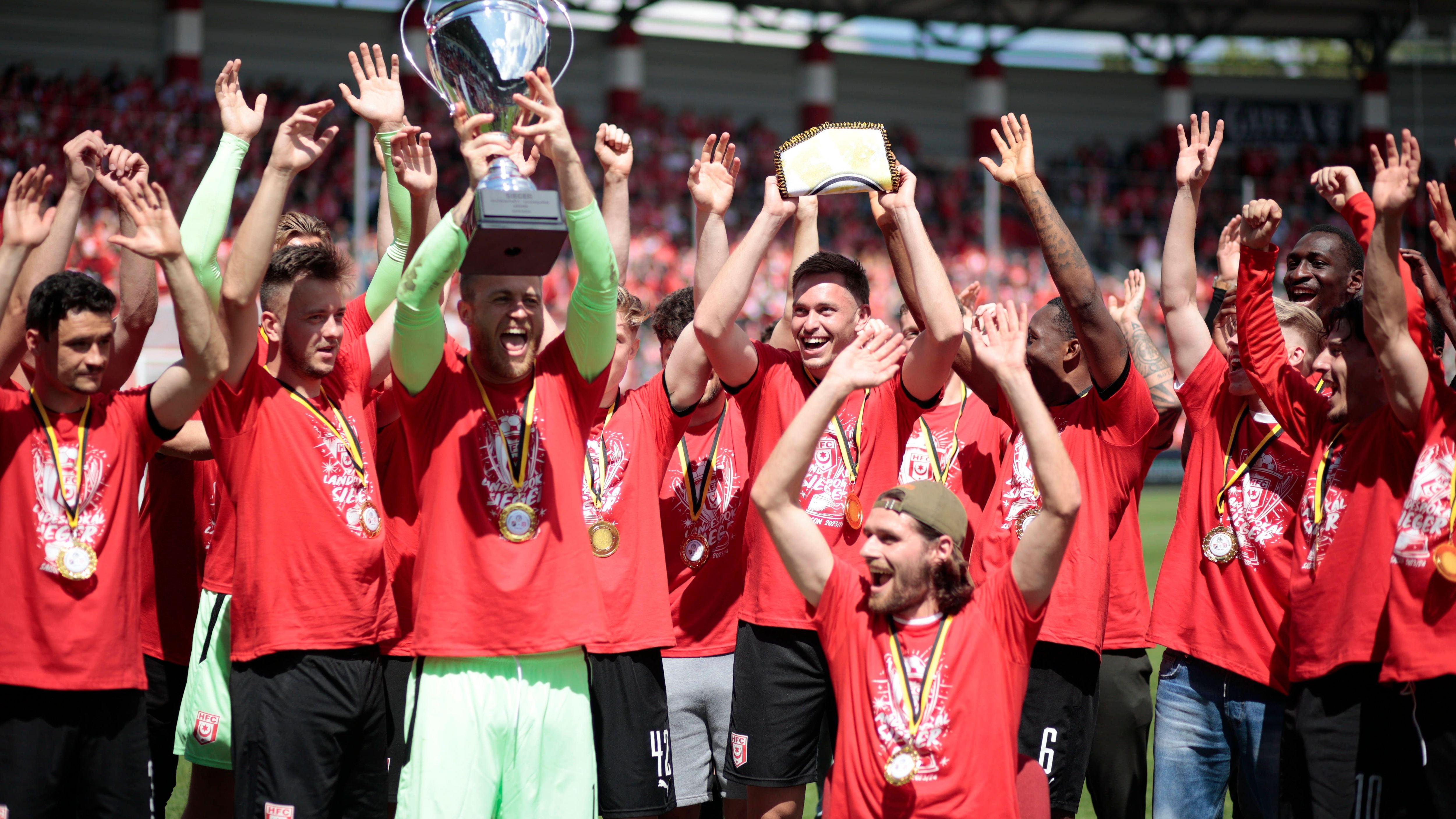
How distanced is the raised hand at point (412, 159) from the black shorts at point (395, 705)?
5.35 ft

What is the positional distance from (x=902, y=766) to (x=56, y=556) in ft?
8.47

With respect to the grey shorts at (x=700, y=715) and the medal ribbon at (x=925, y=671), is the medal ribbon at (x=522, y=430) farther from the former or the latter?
the grey shorts at (x=700, y=715)

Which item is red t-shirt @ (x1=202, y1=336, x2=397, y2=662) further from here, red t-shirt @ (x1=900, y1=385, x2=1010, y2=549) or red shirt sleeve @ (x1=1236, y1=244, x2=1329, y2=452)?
red shirt sleeve @ (x1=1236, y1=244, x2=1329, y2=452)

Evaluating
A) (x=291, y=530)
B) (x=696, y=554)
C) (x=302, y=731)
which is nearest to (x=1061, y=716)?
(x=696, y=554)

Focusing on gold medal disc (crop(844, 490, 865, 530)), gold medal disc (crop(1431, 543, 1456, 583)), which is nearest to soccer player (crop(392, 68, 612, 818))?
gold medal disc (crop(844, 490, 865, 530))

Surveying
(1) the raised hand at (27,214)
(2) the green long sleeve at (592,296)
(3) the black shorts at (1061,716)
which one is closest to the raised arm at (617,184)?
(2) the green long sleeve at (592,296)

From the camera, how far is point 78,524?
399 cm

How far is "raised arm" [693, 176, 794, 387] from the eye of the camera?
4.46 meters

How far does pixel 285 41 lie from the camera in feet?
82.7

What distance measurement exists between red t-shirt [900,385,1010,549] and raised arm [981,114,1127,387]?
1.95 feet

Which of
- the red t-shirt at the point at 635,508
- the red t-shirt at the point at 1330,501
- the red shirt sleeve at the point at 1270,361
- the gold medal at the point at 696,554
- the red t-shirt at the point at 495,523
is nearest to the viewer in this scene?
the red t-shirt at the point at 495,523

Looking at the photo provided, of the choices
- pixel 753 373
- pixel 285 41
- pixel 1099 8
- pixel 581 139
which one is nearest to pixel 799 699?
pixel 753 373

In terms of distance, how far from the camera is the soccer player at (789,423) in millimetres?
4480

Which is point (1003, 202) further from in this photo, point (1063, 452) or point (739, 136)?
point (1063, 452)
